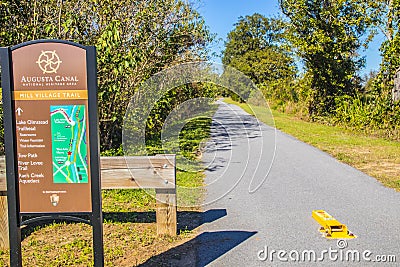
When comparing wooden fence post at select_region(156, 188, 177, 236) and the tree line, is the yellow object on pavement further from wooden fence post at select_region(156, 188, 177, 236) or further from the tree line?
the tree line

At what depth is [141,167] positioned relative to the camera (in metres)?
5.01

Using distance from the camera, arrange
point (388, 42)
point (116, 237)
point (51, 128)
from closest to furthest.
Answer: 1. point (51, 128)
2. point (116, 237)
3. point (388, 42)

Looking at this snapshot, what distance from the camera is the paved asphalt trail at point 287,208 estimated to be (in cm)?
476

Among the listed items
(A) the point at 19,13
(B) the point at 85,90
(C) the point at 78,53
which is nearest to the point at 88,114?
(B) the point at 85,90

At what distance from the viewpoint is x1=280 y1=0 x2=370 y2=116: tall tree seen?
20.3 metres

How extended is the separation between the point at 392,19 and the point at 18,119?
16642mm

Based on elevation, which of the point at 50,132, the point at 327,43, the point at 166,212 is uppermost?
the point at 327,43

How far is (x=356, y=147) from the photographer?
40.6ft

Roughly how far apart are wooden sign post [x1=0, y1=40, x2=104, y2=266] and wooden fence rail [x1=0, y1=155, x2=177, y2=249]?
1283 mm

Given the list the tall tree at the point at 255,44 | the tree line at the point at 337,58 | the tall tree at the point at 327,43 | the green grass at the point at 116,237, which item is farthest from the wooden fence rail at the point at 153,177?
the tall tree at the point at 255,44

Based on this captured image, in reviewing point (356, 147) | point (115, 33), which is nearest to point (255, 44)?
point (356, 147)

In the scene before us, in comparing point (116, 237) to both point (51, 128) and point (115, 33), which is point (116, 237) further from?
Answer: point (115, 33)

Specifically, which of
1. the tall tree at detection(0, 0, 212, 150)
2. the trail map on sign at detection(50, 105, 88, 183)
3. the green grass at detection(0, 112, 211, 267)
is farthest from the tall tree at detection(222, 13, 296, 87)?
the trail map on sign at detection(50, 105, 88, 183)

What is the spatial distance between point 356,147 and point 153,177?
8.81 metres
